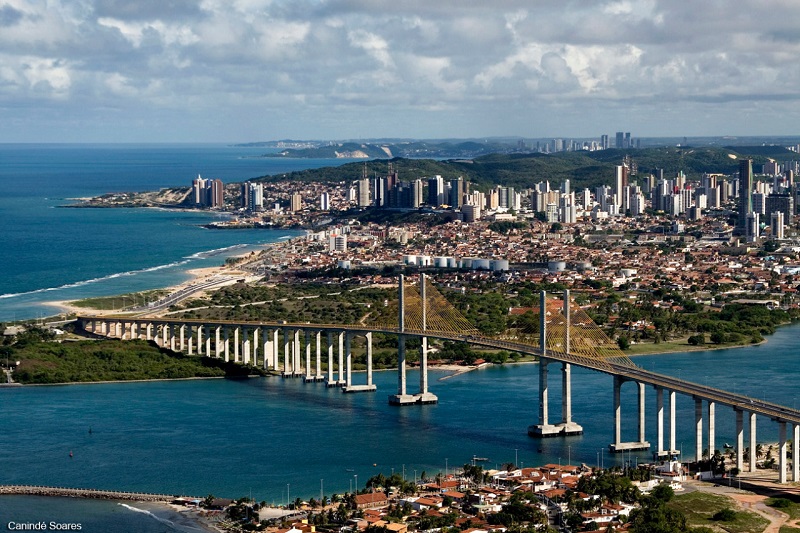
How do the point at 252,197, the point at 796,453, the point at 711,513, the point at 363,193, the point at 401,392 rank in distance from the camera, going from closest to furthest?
the point at 711,513 → the point at 796,453 → the point at 401,392 → the point at 363,193 → the point at 252,197

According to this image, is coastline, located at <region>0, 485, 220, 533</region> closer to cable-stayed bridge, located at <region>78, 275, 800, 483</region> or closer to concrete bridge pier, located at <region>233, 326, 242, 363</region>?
cable-stayed bridge, located at <region>78, 275, 800, 483</region>

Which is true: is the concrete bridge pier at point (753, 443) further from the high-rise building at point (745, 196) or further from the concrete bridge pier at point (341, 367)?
the high-rise building at point (745, 196)

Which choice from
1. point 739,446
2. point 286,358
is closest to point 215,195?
point 286,358

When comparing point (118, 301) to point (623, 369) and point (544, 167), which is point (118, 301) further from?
point (544, 167)

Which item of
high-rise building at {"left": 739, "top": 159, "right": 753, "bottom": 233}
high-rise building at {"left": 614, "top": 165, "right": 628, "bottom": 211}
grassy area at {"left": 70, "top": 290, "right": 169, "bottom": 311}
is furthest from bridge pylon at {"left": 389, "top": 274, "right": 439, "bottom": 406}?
high-rise building at {"left": 614, "top": 165, "right": 628, "bottom": 211}

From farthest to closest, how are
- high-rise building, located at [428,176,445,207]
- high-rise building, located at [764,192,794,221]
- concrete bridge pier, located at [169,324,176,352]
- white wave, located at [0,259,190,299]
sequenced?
1. high-rise building, located at [428,176,445,207]
2. high-rise building, located at [764,192,794,221]
3. white wave, located at [0,259,190,299]
4. concrete bridge pier, located at [169,324,176,352]

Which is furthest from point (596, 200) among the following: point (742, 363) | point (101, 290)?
point (742, 363)
